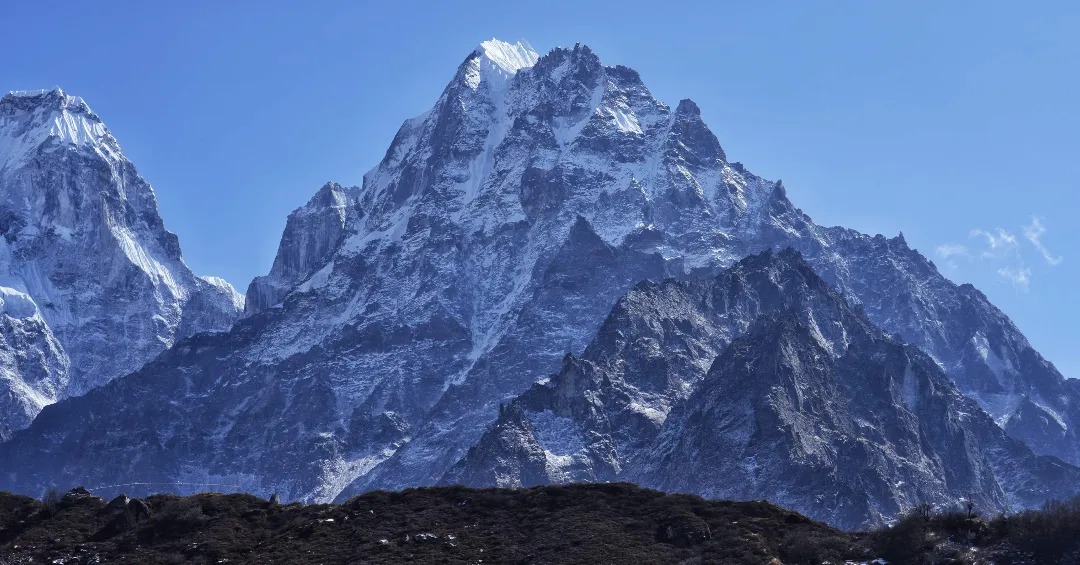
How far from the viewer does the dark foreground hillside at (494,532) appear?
96438mm

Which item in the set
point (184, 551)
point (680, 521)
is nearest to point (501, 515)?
point (680, 521)

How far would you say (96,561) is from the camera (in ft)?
340

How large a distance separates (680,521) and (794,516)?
7.13 meters

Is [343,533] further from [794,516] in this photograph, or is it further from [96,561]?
[794,516]

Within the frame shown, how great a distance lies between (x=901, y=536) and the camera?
96.8m

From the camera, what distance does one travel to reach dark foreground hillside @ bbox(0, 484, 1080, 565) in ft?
316

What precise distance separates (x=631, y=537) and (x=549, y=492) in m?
10.1

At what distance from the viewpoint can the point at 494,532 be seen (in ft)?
348

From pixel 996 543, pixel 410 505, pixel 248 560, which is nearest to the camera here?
pixel 996 543

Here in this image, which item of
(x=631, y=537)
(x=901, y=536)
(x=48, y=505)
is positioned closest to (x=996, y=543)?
(x=901, y=536)

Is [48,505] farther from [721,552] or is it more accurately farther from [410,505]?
[721,552]

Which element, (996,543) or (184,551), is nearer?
(996,543)

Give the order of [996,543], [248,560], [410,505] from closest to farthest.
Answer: [996,543]
[248,560]
[410,505]

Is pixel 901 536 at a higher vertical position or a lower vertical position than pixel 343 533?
lower
